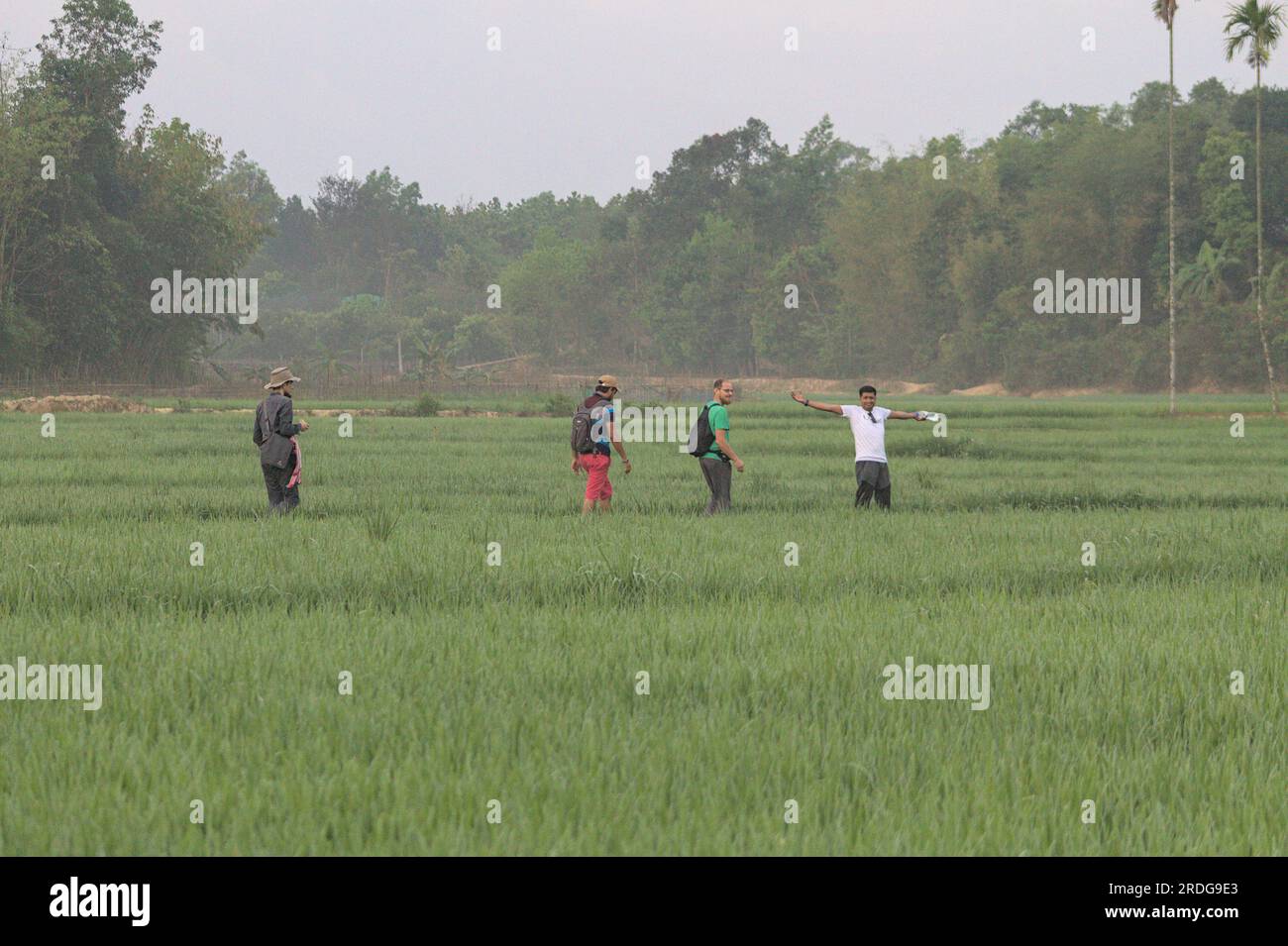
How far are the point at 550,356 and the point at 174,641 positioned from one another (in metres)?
104

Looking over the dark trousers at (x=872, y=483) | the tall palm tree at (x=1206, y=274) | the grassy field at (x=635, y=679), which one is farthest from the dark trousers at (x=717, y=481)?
the tall palm tree at (x=1206, y=274)

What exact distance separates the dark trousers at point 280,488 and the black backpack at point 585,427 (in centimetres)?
308

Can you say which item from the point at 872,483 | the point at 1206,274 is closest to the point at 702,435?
the point at 872,483

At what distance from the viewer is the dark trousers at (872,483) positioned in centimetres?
1426

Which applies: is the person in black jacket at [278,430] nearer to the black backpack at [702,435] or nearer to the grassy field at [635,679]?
the grassy field at [635,679]

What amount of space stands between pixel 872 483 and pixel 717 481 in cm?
185

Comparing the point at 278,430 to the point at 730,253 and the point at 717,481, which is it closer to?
the point at 717,481

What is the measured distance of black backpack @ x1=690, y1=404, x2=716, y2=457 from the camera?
13422 mm

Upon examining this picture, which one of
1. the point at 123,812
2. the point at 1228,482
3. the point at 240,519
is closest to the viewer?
the point at 123,812

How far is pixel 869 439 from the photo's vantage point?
1382 centimetres

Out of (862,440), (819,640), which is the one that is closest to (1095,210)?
(862,440)

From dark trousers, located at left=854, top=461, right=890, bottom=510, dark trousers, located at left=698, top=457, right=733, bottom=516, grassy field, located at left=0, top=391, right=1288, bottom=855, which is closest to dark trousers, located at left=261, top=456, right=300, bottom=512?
grassy field, located at left=0, top=391, right=1288, bottom=855

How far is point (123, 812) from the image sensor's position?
4309mm
